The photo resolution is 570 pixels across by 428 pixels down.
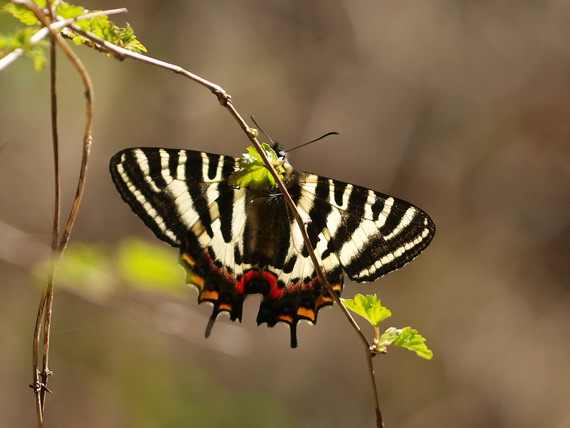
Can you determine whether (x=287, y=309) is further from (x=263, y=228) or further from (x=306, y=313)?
(x=263, y=228)

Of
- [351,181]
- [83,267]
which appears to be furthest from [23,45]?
[351,181]

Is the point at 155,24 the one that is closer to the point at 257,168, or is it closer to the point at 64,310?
the point at 64,310

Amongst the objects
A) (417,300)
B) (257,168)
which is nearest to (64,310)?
(417,300)

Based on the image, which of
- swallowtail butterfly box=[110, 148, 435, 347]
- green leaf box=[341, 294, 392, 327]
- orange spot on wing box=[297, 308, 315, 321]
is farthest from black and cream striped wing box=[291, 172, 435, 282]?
green leaf box=[341, 294, 392, 327]

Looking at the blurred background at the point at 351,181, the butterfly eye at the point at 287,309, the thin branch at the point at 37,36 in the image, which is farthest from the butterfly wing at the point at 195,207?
the blurred background at the point at 351,181

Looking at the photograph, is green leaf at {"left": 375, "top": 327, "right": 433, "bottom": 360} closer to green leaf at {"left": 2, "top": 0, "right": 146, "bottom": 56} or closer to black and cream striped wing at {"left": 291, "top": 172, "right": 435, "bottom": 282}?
black and cream striped wing at {"left": 291, "top": 172, "right": 435, "bottom": 282}
